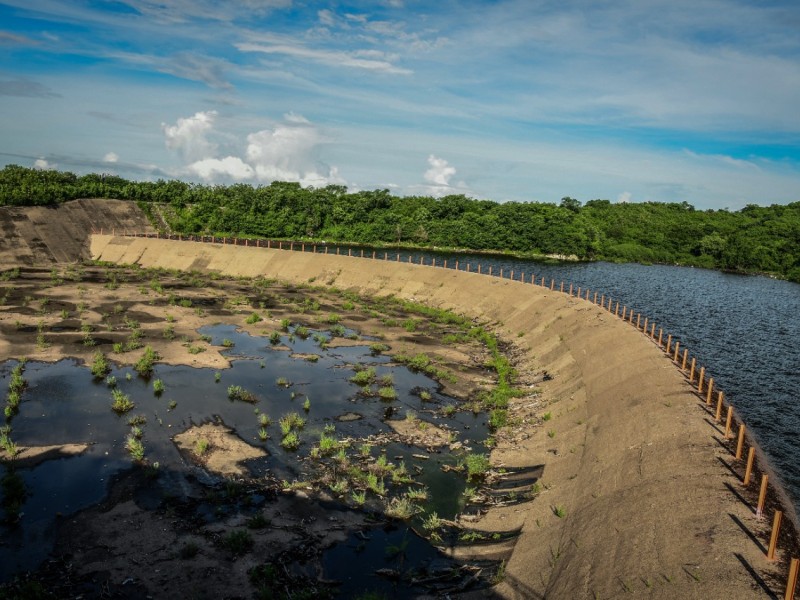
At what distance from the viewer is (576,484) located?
2066 cm

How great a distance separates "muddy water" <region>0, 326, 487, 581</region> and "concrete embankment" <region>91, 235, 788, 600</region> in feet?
12.0

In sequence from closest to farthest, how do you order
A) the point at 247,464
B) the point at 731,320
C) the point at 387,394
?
the point at 247,464, the point at 387,394, the point at 731,320

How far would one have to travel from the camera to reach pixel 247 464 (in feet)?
75.8

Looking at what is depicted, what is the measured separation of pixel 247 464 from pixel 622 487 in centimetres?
1530

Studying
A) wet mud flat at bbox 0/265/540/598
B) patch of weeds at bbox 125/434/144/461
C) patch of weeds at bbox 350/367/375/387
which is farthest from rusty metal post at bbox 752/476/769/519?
patch of weeds at bbox 350/367/375/387

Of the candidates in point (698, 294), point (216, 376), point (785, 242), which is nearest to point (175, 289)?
point (216, 376)

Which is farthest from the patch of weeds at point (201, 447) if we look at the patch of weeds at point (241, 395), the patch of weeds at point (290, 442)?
the patch of weeds at point (241, 395)

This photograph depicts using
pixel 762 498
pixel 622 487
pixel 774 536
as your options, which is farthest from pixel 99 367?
pixel 774 536

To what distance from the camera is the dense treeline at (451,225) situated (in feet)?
379

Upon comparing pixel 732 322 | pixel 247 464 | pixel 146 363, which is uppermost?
pixel 732 322

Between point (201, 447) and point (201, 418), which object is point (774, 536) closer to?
point (201, 447)

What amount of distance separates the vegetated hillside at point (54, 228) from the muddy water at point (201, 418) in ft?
200

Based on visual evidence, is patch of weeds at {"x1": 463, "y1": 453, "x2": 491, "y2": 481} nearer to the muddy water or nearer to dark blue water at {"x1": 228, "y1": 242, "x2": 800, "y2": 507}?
the muddy water

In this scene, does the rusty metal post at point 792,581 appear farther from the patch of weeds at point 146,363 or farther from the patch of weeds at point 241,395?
the patch of weeds at point 146,363
